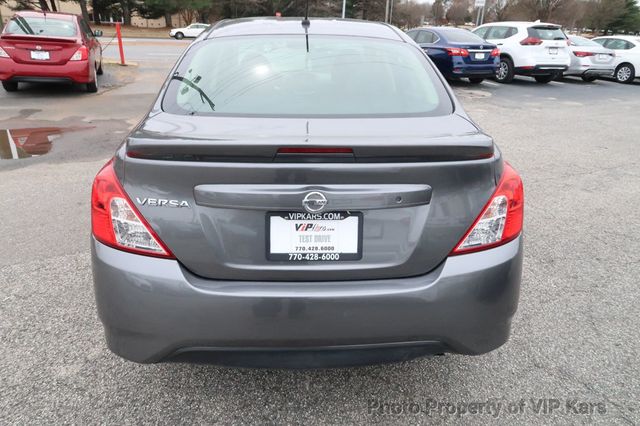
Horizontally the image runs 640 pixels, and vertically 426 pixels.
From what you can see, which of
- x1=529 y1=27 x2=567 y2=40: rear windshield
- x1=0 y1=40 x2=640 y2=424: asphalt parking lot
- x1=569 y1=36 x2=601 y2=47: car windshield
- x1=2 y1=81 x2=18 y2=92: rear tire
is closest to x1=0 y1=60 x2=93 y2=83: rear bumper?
x1=2 y1=81 x2=18 y2=92: rear tire

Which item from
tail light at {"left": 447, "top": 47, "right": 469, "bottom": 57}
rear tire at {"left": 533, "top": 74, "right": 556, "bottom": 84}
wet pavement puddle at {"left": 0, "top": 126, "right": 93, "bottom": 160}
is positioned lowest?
wet pavement puddle at {"left": 0, "top": 126, "right": 93, "bottom": 160}

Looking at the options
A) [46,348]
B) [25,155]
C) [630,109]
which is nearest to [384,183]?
[46,348]

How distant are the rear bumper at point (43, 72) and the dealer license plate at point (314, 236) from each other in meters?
9.43

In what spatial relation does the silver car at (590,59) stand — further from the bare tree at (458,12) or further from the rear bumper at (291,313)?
the bare tree at (458,12)

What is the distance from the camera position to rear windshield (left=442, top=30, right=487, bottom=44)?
543 inches

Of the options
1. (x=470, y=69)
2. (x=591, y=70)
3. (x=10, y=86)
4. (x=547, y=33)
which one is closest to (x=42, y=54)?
(x=10, y=86)

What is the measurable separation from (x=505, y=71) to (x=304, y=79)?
1490cm

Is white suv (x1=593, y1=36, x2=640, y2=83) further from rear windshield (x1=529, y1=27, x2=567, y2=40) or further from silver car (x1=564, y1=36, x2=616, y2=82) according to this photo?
rear windshield (x1=529, y1=27, x2=567, y2=40)

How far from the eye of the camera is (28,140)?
6.86m

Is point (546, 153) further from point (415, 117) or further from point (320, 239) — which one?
point (320, 239)

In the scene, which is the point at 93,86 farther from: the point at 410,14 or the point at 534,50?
the point at 410,14

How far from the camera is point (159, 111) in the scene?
228 centimetres

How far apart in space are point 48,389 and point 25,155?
4.78 m

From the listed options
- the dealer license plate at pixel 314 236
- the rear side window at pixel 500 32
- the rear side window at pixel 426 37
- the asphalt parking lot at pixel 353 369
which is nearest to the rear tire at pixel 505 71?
the rear side window at pixel 500 32
